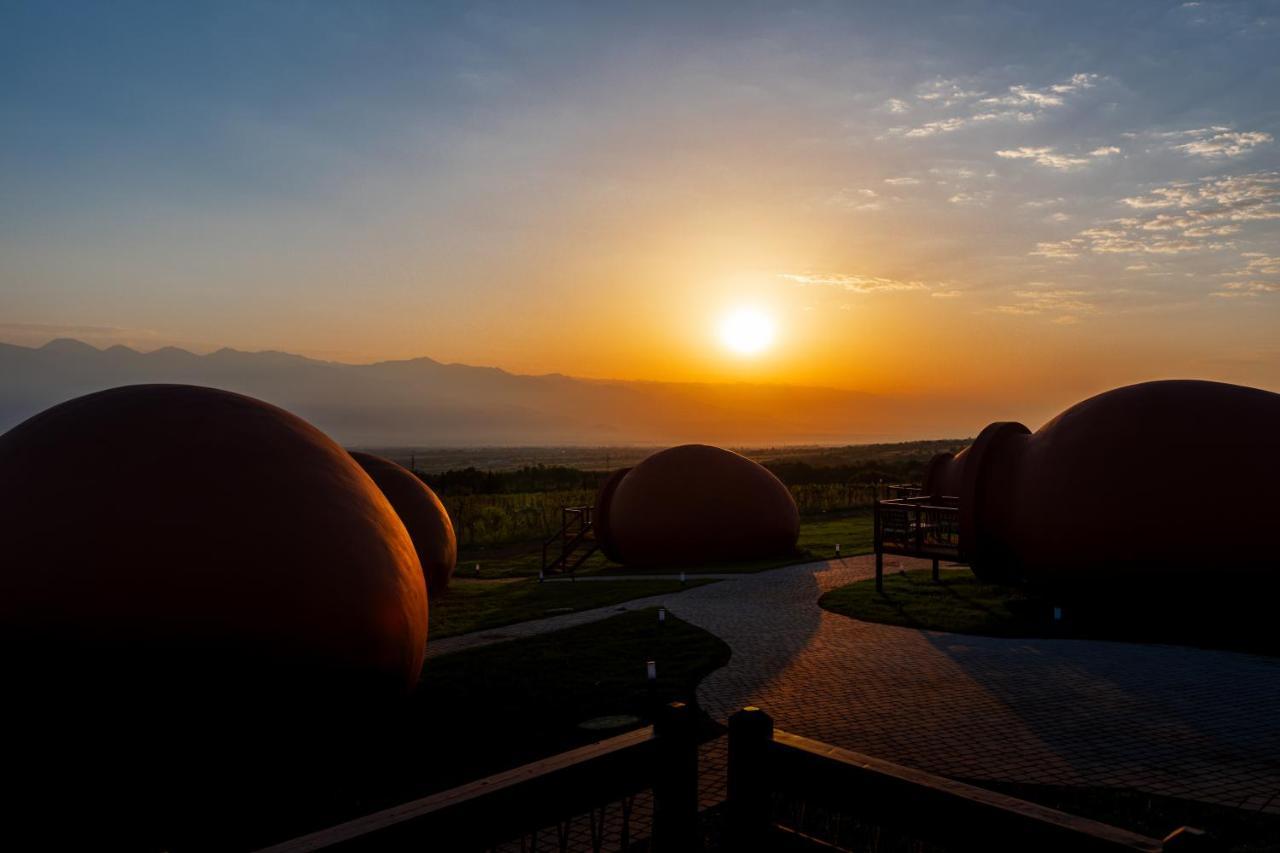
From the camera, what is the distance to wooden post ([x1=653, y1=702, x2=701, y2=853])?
3320 millimetres

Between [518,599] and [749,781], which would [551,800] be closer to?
[749,781]

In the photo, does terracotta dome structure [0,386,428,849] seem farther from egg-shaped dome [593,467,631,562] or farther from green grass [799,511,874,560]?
green grass [799,511,874,560]

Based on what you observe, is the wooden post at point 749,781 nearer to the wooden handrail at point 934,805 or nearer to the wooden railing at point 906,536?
the wooden handrail at point 934,805

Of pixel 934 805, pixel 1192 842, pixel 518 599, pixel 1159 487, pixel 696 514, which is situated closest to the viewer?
pixel 1192 842

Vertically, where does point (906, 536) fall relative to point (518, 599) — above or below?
above

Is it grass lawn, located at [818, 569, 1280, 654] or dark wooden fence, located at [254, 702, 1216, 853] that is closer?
dark wooden fence, located at [254, 702, 1216, 853]

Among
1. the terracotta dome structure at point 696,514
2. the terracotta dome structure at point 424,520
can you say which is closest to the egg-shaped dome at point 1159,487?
the terracotta dome structure at point 696,514

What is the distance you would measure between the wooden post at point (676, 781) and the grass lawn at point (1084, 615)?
479 inches

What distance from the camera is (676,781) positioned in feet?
10.9

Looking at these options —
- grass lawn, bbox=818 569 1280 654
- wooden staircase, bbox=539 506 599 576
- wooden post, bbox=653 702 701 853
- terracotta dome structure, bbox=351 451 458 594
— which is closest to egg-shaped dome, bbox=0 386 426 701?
wooden post, bbox=653 702 701 853

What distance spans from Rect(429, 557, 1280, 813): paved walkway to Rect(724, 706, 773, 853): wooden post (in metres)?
5.29

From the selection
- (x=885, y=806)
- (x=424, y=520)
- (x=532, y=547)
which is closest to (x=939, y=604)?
(x=424, y=520)

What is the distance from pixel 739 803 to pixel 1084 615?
581 inches

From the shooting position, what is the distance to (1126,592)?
1398cm
